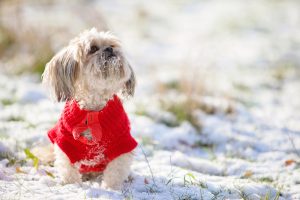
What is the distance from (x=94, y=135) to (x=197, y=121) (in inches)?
100

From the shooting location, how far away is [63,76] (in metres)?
3.92

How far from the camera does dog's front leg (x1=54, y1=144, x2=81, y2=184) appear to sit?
4.03 m

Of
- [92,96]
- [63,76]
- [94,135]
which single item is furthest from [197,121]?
[63,76]

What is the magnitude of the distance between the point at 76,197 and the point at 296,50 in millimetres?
8400

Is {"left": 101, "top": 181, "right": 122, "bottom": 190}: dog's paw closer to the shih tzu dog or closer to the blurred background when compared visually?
the shih tzu dog

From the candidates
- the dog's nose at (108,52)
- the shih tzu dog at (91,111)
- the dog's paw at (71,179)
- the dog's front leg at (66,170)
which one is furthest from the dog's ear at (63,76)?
the dog's paw at (71,179)

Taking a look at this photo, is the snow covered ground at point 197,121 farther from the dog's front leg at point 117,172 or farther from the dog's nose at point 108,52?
the dog's nose at point 108,52

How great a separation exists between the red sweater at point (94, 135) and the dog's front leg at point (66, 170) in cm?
6

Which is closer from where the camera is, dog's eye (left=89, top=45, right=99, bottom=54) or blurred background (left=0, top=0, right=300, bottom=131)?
dog's eye (left=89, top=45, right=99, bottom=54)

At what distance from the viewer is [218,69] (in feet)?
31.0

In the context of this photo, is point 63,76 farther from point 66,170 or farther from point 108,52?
point 66,170

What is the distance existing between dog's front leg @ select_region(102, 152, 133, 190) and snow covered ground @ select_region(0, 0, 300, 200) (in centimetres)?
8

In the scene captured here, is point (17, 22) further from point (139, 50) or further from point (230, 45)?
point (230, 45)

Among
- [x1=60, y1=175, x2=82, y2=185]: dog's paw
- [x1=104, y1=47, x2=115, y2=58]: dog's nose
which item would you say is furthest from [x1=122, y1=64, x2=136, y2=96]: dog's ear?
[x1=60, y1=175, x2=82, y2=185]: dog's paw
